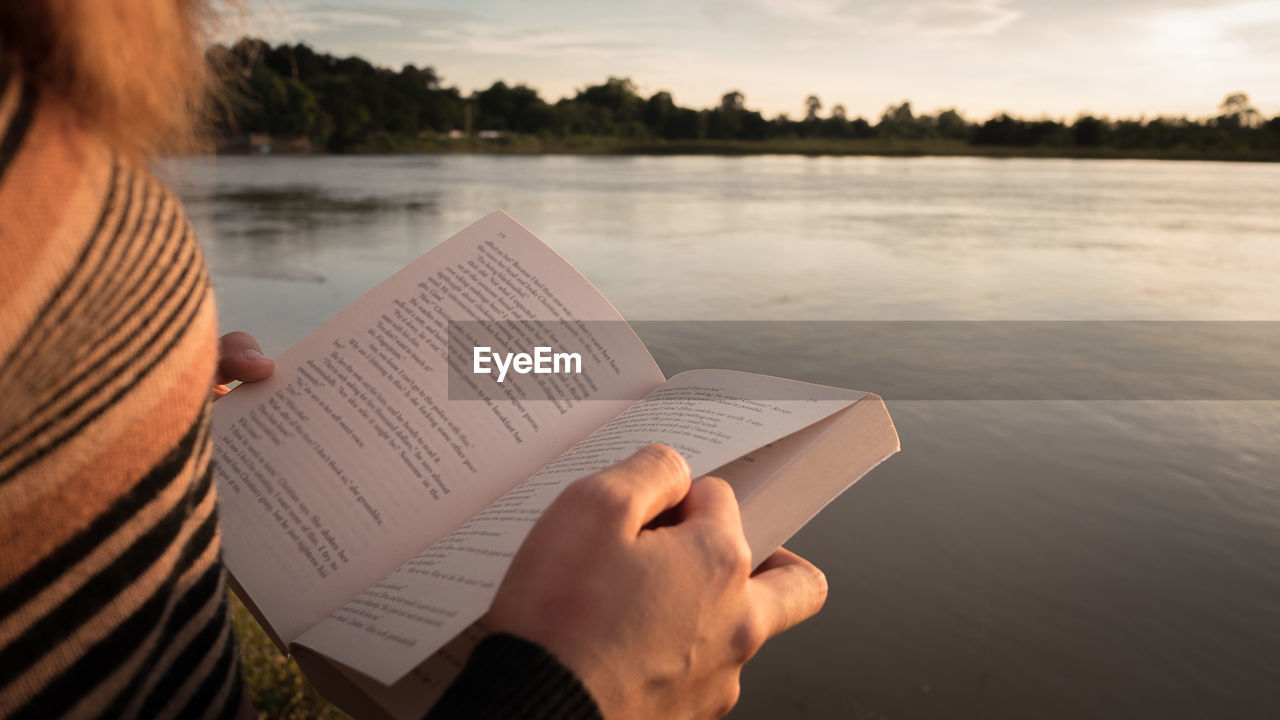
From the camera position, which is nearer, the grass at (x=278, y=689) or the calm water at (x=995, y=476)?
the grass at (x=278, y=689)

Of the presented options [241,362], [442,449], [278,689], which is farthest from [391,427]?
[278,689]

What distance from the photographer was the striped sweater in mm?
400

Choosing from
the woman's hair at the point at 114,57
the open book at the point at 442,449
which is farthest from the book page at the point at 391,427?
the woman's hair at the point at 114,57

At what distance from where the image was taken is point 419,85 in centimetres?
5525

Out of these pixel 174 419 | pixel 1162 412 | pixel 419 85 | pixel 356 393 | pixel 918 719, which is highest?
pixel 419 85

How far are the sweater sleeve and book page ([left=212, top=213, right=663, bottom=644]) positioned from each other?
365 mm

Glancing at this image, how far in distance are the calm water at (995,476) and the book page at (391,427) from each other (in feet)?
1.13

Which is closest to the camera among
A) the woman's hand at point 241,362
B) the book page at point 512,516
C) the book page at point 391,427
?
the book page at point 512,516

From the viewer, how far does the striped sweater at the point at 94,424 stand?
1.31 feet

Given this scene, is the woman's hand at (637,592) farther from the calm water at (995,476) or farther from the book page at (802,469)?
the calm water at (995,476)

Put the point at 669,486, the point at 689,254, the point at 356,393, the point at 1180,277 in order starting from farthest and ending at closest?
1. the point at 689,254
2. the point at 1180,277
3. the point at 356,393
4. the point at 669,486

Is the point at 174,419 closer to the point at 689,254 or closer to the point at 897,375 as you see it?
the point at 897,375

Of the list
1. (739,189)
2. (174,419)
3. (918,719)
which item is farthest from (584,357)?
(739,189)

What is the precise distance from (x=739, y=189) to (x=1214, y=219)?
1040 cm
